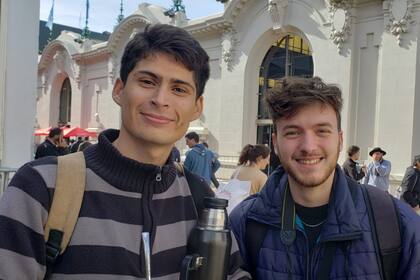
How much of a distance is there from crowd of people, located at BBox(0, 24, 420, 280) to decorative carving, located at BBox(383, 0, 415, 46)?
12955mm

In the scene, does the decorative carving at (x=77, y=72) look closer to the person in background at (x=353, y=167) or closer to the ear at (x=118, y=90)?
the person in background at (x=353, y=167)

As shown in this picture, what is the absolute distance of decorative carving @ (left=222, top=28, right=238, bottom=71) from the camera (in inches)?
760

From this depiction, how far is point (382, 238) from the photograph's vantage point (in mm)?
1926

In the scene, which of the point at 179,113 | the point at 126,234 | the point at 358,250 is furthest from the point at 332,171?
the point at 126,234

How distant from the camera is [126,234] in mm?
1531

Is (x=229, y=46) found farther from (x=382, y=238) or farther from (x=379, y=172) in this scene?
(x=382, y=238)

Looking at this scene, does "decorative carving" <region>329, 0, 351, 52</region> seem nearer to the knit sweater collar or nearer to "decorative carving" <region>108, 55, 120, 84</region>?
"decorative carving" <region>108, 55, 120, 84</region>

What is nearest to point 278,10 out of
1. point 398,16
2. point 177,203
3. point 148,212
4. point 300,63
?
point 300,63

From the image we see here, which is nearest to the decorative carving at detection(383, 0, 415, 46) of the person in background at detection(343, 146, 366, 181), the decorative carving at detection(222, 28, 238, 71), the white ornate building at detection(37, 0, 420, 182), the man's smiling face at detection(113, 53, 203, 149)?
the white ornate building at detection(37, 0, 420, 182)

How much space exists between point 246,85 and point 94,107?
12.3 metres

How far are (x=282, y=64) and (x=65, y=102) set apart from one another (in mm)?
19444

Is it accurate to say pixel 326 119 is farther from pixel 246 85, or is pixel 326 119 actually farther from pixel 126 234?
pixel 246 85

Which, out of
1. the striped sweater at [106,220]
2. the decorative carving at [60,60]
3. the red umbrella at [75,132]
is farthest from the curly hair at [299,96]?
the decorative carving at [60,60]

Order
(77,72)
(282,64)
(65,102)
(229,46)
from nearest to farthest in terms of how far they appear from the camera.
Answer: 1. (282,64)
2. (229,46)
3. (77,72)
4. (65,102)
